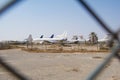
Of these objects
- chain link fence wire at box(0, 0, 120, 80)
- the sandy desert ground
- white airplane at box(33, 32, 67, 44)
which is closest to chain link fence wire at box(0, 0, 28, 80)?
chain link fence wire at box(0, 0, 120, 80)

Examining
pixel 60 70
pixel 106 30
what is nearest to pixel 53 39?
pixel 60 70

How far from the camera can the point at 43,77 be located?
1334cm

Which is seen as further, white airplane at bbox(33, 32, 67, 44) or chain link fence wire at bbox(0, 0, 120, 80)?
white airplane at bbox(33, 32, 67, 44)

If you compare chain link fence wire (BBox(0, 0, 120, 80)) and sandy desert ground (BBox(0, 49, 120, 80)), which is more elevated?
chain link fence wire (BBox(0, 0, 120, 80))

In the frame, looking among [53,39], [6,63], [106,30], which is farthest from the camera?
[53,39]

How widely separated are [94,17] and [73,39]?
370 ft

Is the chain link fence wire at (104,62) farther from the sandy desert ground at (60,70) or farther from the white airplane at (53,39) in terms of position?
the white airplane at (53,39)

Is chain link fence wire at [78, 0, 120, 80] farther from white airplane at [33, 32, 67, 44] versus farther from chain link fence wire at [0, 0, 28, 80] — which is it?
white airplane at [33, 32, 67, 44]

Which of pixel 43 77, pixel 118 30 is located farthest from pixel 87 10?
pixel 43 77

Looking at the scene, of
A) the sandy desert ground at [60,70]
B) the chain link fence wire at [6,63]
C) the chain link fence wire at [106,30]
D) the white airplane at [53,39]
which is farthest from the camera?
the white airplane at [53,39]

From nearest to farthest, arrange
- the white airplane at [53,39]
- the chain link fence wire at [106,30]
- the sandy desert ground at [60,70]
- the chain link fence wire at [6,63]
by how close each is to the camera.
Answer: the chain link fence wire at [6,63] → the chain link fence wire at [106,30] → the sandy desert ground at [60,70] → the white airplane at [53,39]

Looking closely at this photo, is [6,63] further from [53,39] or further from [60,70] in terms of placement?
[53,39]

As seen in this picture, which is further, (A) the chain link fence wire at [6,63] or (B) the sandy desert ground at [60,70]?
(B) the sandy desert ground at [60,70]

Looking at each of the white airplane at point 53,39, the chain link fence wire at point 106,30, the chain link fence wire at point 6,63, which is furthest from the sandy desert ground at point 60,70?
the white airplane at point 53,39
